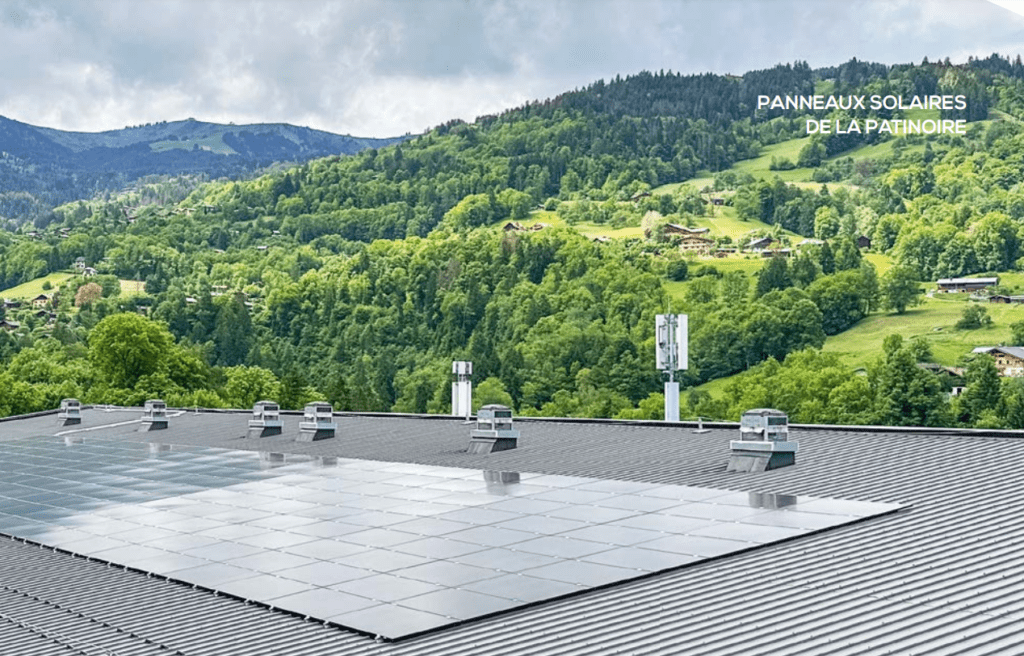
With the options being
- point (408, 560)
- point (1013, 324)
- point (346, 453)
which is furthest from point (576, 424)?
point (1013, 324)

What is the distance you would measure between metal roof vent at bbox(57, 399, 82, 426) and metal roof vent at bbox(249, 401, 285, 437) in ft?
51.2

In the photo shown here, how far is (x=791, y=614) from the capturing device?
1355 centimetres

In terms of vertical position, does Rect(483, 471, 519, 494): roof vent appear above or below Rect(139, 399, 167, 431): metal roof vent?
below

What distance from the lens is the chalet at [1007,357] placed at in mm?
157250

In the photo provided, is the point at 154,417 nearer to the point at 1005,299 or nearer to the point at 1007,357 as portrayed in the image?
the point at 1007,357

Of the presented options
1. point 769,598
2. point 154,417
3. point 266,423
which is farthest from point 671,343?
point 769,598

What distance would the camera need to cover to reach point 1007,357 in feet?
528

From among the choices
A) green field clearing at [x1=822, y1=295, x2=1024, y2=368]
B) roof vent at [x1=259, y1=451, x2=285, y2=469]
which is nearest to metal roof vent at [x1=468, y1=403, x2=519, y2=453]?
roof vent at [x1=259, y1=451, x2=285, y2=469]

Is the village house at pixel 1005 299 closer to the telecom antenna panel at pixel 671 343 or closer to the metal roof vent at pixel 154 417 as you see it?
the telecom antenna panel at pixel 671 343

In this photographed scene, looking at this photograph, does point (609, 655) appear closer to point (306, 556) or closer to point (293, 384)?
point (306, 556)

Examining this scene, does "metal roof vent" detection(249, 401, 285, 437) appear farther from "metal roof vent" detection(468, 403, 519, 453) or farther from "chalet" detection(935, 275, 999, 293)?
"chalet" detection(935, 275, 999, 293)

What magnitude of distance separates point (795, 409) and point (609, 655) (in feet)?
406

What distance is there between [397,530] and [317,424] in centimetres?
1533

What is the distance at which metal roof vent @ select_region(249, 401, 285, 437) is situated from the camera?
3881 cm
